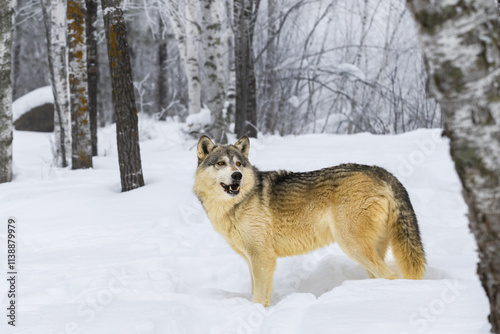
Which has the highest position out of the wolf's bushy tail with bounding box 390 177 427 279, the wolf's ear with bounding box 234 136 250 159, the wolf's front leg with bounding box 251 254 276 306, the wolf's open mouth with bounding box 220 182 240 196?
the wolf's ear with bounding box 234 136 250 159

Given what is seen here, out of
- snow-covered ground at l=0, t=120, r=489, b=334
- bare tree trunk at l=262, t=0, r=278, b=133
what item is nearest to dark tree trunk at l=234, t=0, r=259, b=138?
snow-covered ground at l=0, t=120, r=489, b=334

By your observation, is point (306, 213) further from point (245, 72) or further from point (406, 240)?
point (245, 72)

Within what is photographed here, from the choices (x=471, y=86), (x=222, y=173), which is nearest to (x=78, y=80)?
(x=222, y=173)

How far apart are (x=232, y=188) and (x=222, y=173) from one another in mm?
181

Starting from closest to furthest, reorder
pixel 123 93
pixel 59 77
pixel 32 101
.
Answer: pixel 123 93 < pixel 59 77 < pixel 32 101

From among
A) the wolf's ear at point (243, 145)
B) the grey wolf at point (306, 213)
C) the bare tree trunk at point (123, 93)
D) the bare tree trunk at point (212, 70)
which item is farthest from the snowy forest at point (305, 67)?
the grey wolf at point (306, 213)

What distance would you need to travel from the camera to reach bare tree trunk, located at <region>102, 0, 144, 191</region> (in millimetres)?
7375

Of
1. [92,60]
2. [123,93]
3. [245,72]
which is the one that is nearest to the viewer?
[123,93]

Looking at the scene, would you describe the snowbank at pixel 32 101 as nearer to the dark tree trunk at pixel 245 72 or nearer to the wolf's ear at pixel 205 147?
the dark tree trunk at pixel 245 72

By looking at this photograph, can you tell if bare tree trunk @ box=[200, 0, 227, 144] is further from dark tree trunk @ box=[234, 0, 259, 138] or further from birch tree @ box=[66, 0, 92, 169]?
birch tree @ box=[66, 0, 92, 169]

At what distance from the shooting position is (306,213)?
4.51 metres

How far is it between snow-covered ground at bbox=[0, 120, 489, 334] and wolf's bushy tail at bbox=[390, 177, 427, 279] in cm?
17

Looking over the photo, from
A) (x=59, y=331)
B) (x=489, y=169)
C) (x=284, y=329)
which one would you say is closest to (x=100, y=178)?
(x=59, y=331)

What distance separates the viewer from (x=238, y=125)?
11508mm
